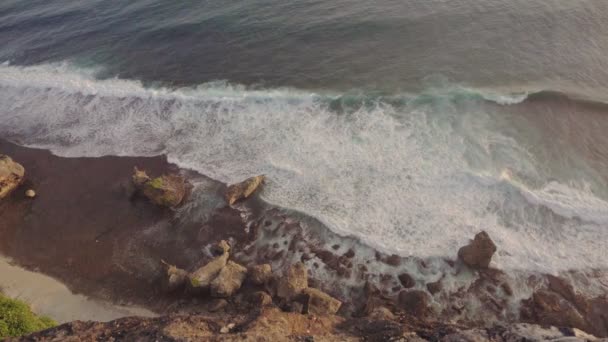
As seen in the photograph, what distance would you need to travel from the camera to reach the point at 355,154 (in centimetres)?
2252

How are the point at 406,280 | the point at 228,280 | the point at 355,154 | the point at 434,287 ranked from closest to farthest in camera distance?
1. the point at 434,287
2. the point at 228,280
3. the point at 406,280
4. the point at 355,154

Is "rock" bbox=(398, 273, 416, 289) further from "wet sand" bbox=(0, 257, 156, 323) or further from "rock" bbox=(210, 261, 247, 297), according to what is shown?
"wet sand" bbox=(0, 257, 156, 323)

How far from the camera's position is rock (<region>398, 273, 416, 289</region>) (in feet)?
52.6

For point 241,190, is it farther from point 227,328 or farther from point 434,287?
point 434,287

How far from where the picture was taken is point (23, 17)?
47.3 metres

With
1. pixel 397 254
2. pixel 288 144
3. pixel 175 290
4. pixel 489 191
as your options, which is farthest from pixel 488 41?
pixel 175 290

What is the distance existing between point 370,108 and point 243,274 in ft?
49.7

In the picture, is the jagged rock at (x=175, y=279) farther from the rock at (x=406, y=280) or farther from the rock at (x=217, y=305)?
the rock at (x=406, y=280)

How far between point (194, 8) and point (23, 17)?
961 inches

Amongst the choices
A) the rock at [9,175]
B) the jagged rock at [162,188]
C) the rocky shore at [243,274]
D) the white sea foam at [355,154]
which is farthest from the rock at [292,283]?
the rock at [9,175]

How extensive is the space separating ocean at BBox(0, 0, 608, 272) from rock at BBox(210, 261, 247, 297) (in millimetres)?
4744

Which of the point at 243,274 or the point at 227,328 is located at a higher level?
the point at 227,328

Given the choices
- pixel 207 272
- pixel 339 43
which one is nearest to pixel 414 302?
pixel 207 272

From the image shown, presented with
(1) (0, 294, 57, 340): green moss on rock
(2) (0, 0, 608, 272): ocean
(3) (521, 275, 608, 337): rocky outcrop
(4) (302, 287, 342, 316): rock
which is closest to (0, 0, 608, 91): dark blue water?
(2) (0, 0, 608, 272): ocean
